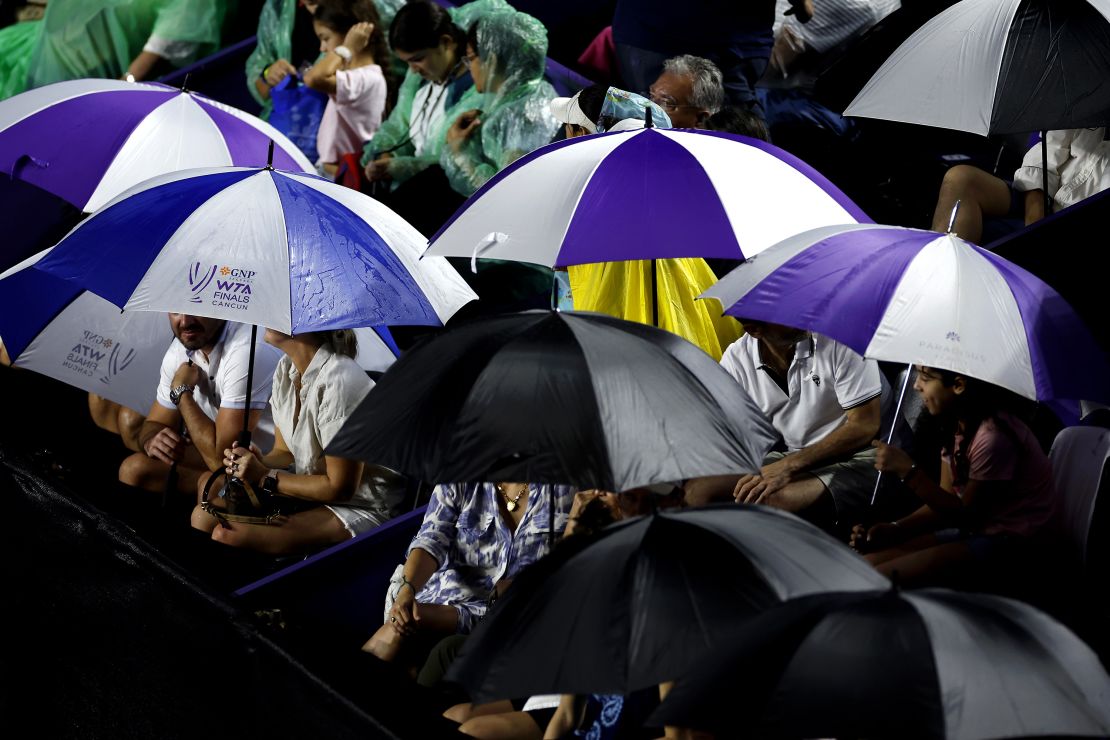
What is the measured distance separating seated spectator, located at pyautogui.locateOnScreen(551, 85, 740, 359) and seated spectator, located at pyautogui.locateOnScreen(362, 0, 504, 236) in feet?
4.94

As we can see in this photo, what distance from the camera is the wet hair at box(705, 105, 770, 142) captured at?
6.09 metres

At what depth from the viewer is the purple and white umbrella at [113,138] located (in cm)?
608

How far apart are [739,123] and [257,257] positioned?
207 cm

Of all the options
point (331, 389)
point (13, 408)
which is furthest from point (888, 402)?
point (13, 408)

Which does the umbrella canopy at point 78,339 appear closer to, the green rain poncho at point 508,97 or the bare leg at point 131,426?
the bare leg at point 131,426

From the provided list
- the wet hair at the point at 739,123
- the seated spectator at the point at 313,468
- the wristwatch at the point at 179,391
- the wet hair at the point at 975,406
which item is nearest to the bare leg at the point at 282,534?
the seated spectator at the point at 313,468

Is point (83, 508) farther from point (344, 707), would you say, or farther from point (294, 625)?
point (344, 707)

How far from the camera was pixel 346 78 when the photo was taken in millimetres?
8008

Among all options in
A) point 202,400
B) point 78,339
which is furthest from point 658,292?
point 78,339

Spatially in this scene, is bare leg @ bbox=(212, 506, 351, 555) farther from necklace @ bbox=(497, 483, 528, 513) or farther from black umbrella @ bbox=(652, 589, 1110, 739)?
black umbrella @ bbox=(652, 589, 1110, 739)

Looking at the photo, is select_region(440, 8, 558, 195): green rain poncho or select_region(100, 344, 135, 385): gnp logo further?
select_region(440, 8, 558, 195): green rain poncho

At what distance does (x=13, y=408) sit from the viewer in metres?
6.30

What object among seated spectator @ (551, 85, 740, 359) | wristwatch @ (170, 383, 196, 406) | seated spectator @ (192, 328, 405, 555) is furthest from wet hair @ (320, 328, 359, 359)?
seated spectator @ (551, 85, 740, 359)

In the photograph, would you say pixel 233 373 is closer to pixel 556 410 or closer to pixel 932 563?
pixel 556 410
